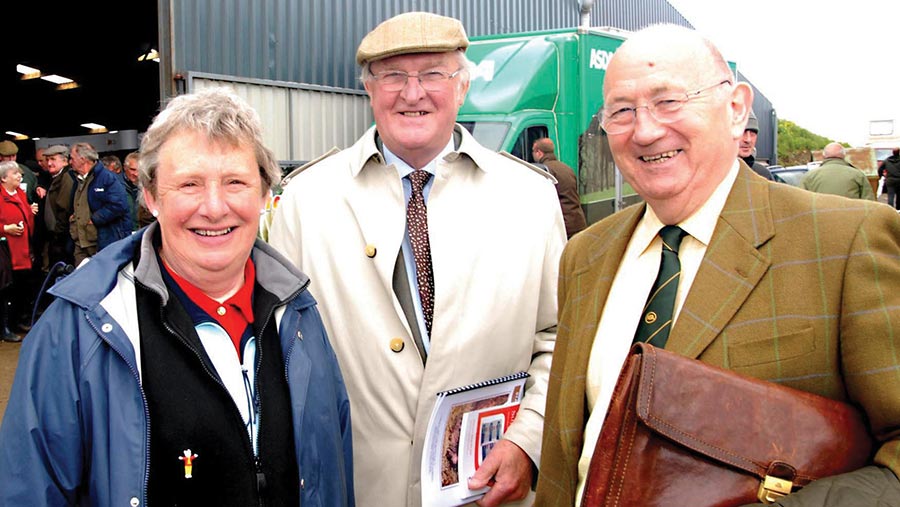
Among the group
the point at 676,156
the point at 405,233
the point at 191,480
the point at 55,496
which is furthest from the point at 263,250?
the point at 676,156

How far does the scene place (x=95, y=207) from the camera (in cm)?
790

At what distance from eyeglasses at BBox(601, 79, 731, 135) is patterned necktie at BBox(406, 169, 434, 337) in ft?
2.63

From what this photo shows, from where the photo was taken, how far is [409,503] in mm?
2189

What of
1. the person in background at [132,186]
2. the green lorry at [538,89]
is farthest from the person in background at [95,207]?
the green lorry at [538,89]

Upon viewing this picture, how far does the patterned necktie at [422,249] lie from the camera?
2.28 metres

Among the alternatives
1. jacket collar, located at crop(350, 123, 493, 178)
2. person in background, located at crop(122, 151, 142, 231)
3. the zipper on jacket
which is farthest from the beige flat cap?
person in background, located at crop(122, 151, 142, 231)

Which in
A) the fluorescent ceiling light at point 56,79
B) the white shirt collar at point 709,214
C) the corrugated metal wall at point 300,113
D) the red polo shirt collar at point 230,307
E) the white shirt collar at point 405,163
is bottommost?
the red polo shirt collar at point 230,307

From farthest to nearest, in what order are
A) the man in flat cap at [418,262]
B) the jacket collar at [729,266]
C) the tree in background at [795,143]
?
the tree in background at [795,143] < the man in flat cap at [418,262] < the jacket collar at [729,266]

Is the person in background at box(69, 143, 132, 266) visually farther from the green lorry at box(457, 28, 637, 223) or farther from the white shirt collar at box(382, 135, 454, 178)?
the white shirt collar at box(382, 135, 454, 178)

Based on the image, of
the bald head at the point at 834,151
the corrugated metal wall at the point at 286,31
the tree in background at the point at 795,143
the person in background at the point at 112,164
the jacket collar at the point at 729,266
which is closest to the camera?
the jacket collar at the point at 729,266

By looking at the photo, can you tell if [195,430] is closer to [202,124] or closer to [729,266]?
[202,124]

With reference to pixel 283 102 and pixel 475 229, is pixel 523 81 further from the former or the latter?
pixel 475 229

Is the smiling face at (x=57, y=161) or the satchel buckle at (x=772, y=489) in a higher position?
the smiling face at (x=57, y=161)

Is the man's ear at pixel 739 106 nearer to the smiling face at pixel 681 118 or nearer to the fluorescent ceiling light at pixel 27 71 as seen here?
the smiling face at pixel 681 118
